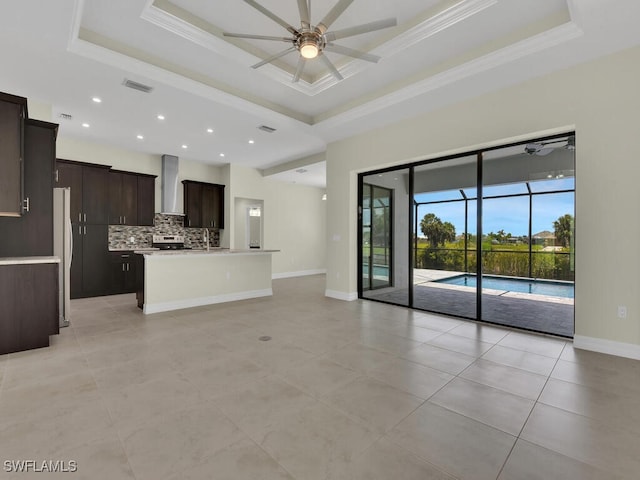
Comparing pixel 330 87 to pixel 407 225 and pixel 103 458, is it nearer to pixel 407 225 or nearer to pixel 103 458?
pixel 407 225

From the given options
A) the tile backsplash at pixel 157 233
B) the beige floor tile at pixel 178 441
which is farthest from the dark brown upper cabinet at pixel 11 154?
the tile backsplash at pixel 157 233

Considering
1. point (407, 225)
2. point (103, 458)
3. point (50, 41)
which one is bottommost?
point (103, 458)

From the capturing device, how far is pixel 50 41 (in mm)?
3033

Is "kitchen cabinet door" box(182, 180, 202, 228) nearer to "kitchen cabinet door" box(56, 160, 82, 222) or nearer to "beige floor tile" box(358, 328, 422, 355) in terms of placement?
"kitchen cabinet door" box(56, 160, 82, 222)

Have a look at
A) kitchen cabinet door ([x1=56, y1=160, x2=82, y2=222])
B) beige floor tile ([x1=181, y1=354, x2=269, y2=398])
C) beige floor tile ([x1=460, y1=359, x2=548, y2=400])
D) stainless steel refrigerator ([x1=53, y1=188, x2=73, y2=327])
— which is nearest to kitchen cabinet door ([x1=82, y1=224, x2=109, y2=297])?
kitchen cabinet door ([x1=56, y1=160, x2=82, y2=222])

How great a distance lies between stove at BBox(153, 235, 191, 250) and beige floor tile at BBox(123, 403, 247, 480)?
6015 millimetres

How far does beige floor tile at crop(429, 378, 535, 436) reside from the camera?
1.90 meters

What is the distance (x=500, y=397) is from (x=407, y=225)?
142 inches

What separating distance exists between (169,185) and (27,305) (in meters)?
4.66

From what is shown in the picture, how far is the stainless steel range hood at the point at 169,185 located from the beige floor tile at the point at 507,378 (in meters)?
7.04

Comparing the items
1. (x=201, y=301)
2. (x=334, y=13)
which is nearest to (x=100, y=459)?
(x=334, y=13)

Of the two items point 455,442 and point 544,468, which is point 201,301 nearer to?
point 455,442

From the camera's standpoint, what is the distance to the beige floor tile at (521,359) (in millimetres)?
2703

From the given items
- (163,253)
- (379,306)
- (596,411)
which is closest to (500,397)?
(596,411)
